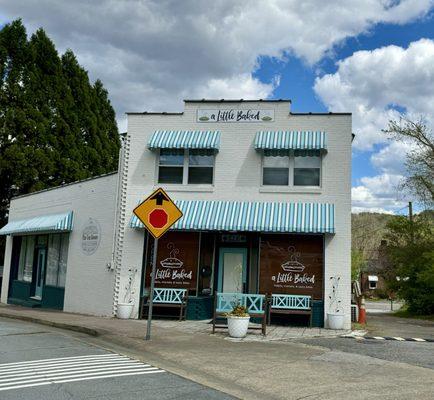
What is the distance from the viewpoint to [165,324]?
579 inches

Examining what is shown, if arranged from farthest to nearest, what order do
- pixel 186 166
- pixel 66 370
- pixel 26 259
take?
pixel 26 259, pixel 186 166, pixel 66 370

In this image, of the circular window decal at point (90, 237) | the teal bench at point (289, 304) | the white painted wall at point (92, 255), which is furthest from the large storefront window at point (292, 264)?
Result: the circular window decal at point (90, 237)

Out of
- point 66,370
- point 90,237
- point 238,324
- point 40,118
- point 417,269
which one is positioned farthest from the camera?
point 40,118

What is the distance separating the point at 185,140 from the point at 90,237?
4947 millimetres

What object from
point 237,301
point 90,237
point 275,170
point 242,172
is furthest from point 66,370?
point 90,237

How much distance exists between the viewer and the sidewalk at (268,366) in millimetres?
7207

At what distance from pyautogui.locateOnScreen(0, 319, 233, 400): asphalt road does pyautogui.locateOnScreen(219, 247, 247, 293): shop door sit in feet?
20.7

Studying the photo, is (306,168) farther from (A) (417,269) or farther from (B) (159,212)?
(A) (417,269)

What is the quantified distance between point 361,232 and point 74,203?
55902 millimetres

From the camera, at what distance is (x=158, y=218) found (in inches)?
459

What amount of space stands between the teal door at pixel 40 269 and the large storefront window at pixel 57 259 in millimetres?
756

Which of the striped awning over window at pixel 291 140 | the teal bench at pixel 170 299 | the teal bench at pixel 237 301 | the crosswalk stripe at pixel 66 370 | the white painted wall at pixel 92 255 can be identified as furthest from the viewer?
the white painted wall at pixel 92 255

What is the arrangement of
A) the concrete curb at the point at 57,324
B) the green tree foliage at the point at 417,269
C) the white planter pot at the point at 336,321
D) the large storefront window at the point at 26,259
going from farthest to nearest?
1. the green tree foliage at the point at 417,269
2. the large storefront window at the point at 26,259
3. the white planter pot at the point at 336,321
4. the concrete curb at the point at 57,324

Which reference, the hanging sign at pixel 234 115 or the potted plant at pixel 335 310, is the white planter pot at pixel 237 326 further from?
the hanging sign at pixel 234 115
